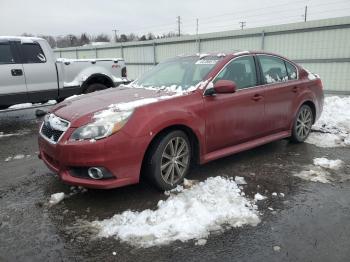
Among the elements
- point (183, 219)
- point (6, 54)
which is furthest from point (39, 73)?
point (183, 219)

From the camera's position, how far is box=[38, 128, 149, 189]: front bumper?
3719 mm

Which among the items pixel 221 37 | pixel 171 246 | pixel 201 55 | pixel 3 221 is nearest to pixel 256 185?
pixel 171 246

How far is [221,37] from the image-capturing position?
557 inches

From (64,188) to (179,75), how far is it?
2.19 m

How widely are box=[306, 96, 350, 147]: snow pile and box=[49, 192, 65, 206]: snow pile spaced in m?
4.43

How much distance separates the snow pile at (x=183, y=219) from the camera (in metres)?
3.33

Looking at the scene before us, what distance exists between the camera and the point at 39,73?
834 centimetres

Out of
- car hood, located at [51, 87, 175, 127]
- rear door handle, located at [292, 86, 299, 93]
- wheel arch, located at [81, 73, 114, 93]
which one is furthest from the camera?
wheel arch, located at [81, 73, 114, 93]

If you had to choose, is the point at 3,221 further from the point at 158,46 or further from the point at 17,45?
the point at 158,46

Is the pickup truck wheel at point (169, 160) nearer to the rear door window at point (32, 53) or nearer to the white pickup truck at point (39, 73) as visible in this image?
the white pickup truck at point (39, 73)

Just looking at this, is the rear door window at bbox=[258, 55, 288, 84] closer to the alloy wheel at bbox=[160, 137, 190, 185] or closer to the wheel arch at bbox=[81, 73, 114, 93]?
the alloy wheel at bbox=[160, 137, 190, 185]

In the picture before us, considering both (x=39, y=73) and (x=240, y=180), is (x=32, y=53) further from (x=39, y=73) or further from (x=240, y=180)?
(x=240, y=180)

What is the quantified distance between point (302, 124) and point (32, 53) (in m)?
6.19

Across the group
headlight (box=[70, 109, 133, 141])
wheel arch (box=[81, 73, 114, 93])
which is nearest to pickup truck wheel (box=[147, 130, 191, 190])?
headlight (box=[70, 109, 133, 141])
